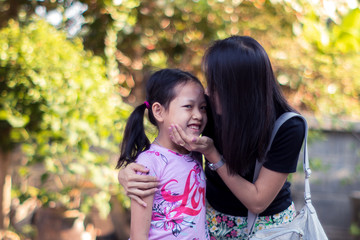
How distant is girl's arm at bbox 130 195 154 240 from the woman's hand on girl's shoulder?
0.25 m

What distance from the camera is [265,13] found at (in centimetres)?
415

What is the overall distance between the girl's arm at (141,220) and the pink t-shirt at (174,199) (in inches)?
1.9

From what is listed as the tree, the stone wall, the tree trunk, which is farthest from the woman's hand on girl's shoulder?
the stone wall

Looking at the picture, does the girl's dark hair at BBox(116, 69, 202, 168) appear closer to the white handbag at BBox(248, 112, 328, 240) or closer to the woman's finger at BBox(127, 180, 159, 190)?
the woman's finger at BBox(127, 180, 159, 190)

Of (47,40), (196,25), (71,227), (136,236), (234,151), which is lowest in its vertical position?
(71,227)

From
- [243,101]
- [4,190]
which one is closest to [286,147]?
[243,101]

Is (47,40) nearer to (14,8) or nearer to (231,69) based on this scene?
(14,8)

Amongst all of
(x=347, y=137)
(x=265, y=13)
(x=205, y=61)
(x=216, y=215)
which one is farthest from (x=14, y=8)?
(x=347, y=137)

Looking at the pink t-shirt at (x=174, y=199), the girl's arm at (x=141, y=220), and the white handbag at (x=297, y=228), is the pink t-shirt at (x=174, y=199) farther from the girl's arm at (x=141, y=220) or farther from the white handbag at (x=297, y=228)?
the white handbag at (x=297, y=228)

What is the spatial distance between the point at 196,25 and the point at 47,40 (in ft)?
5.53

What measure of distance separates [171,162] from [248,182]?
0.33 m

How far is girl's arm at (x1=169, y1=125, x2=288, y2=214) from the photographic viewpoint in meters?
1.54

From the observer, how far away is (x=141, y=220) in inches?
59.9

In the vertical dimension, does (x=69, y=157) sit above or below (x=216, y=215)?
above
